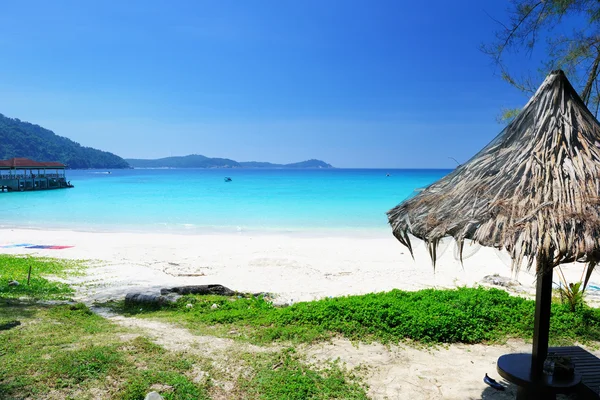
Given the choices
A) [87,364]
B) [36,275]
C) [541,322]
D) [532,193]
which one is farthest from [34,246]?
[532,193]

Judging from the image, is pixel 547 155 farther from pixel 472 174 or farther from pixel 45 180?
pixel 45 180

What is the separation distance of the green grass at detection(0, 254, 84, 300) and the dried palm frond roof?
6230 millimetres

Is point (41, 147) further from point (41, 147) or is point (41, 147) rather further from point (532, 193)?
point (532, 193)

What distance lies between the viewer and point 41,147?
107688 mm

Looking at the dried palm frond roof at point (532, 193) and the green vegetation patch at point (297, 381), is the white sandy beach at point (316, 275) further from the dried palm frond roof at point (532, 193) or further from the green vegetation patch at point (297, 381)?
the dried palm frond roof at point (532, 193)

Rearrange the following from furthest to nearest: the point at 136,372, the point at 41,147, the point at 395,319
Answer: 1. the point at 41,147
2. the point at 395,319
3. the point at 136,372

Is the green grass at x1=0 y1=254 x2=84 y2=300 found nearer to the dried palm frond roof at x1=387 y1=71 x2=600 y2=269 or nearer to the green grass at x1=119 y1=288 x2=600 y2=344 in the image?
the green grass at x1=119 y1=288 x2=600 y2=344

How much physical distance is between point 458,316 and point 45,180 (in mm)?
55868

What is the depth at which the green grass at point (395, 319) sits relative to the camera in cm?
527

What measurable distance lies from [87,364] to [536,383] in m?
3.96

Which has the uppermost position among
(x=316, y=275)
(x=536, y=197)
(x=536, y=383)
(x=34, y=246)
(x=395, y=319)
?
(x=536, y=197)

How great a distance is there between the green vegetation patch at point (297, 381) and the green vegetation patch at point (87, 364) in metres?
0.52

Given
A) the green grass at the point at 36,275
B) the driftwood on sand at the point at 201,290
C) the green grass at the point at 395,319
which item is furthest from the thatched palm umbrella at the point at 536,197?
the green grass at the point at 36,275

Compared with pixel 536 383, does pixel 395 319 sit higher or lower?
lower
